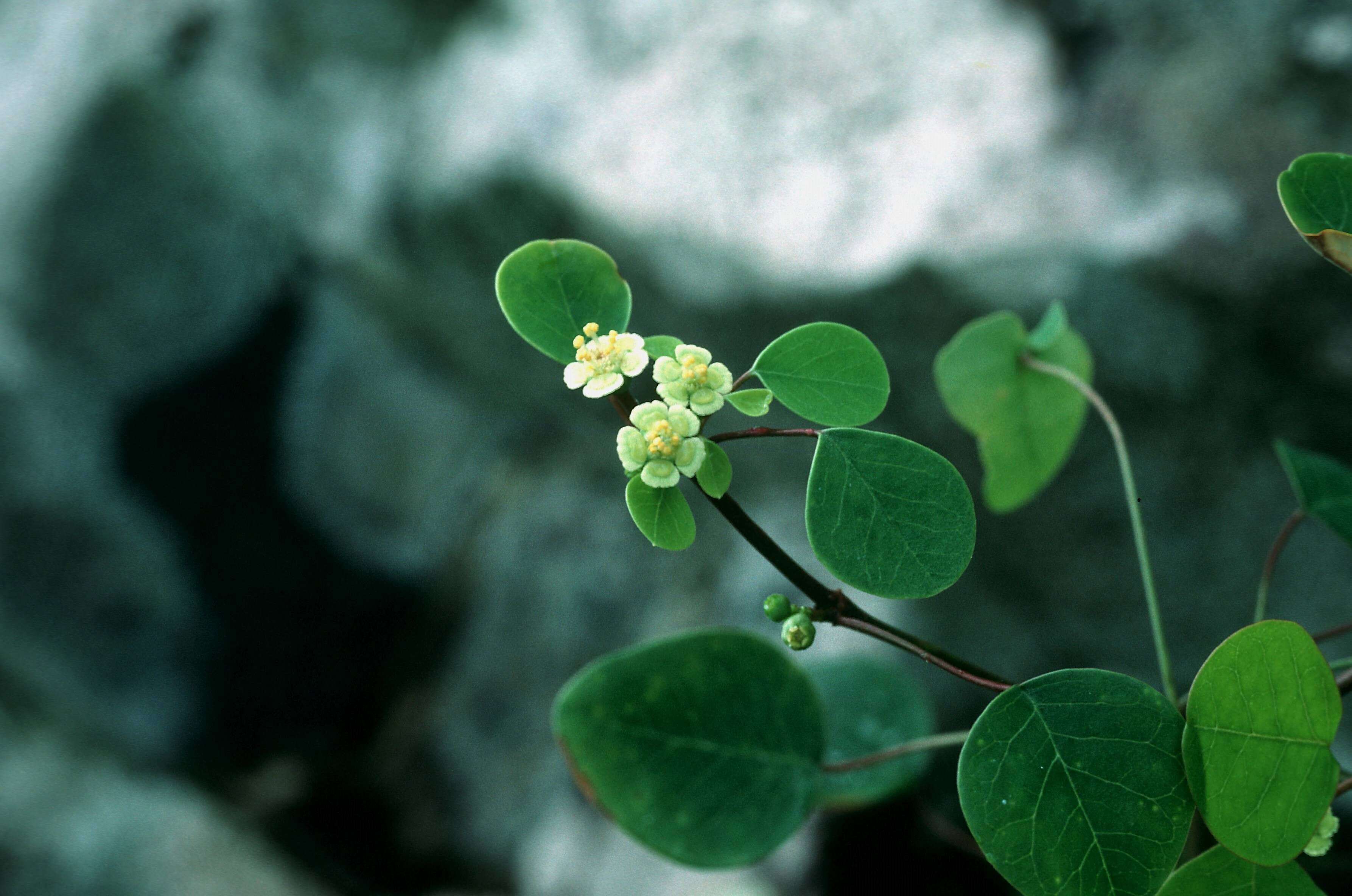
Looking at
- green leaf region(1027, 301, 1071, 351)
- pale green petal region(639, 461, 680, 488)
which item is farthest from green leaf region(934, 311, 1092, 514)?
pale green petal region(639, 461, 680, 488)

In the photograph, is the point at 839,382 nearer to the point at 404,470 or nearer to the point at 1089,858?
the point at 1089,858

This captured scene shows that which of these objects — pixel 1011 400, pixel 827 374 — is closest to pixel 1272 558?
pixel 1011 400

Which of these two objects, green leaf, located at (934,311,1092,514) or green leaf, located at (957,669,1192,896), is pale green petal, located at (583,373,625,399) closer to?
green leaf, located at (957,669,1192,896)

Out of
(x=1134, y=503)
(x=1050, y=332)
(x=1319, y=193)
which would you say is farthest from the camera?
(x=1050, y=332)

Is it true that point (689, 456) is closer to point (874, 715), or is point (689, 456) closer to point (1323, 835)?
point (1323, 835)

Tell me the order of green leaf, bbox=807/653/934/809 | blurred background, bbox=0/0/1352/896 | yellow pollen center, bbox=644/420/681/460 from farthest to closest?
blurred background, bbox=0/0/1352/896, green leaf, bbox=807/653/934/809, yellow pollen center, bbox=644/420/681/460

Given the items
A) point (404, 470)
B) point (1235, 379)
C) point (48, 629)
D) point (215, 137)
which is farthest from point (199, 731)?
point (1235, 379)
